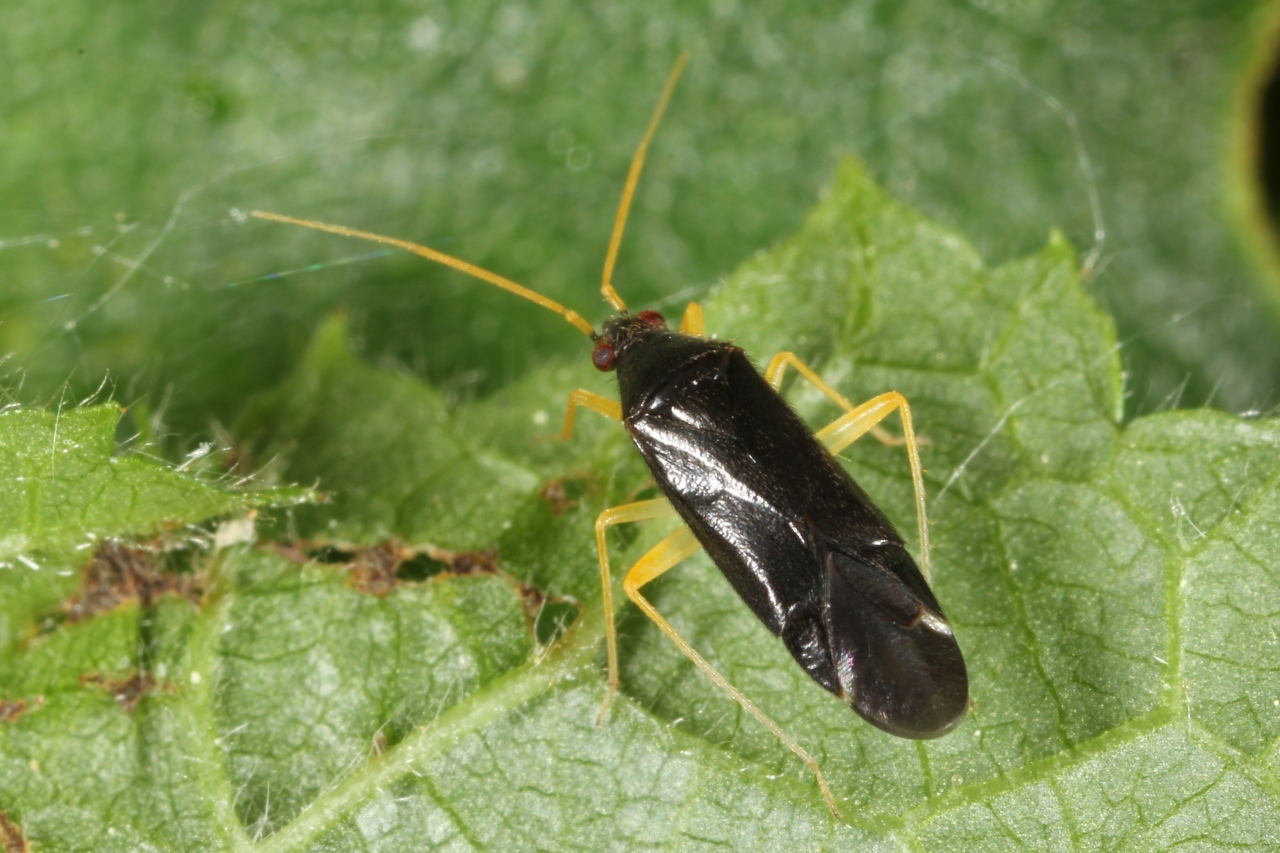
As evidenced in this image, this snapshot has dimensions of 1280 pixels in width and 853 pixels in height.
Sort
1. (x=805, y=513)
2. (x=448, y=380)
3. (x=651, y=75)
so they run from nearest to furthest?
(x=805, y=513)
(x=448, y=380)
(x=651, y=75)

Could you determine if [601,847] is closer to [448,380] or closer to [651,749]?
[651,749]

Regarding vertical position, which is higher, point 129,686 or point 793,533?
point 793,533

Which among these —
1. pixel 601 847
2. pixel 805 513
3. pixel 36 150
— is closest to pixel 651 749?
pixel 601 847

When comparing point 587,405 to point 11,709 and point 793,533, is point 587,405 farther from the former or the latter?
point 11,709

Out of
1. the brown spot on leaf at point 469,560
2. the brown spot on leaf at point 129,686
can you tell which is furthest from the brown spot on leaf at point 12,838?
the brown spot on leaf at point 469,560

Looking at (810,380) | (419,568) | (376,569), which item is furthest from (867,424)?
(376,569)

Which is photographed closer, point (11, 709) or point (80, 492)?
point (80, 492)

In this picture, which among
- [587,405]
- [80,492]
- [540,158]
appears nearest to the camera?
[80,492]
